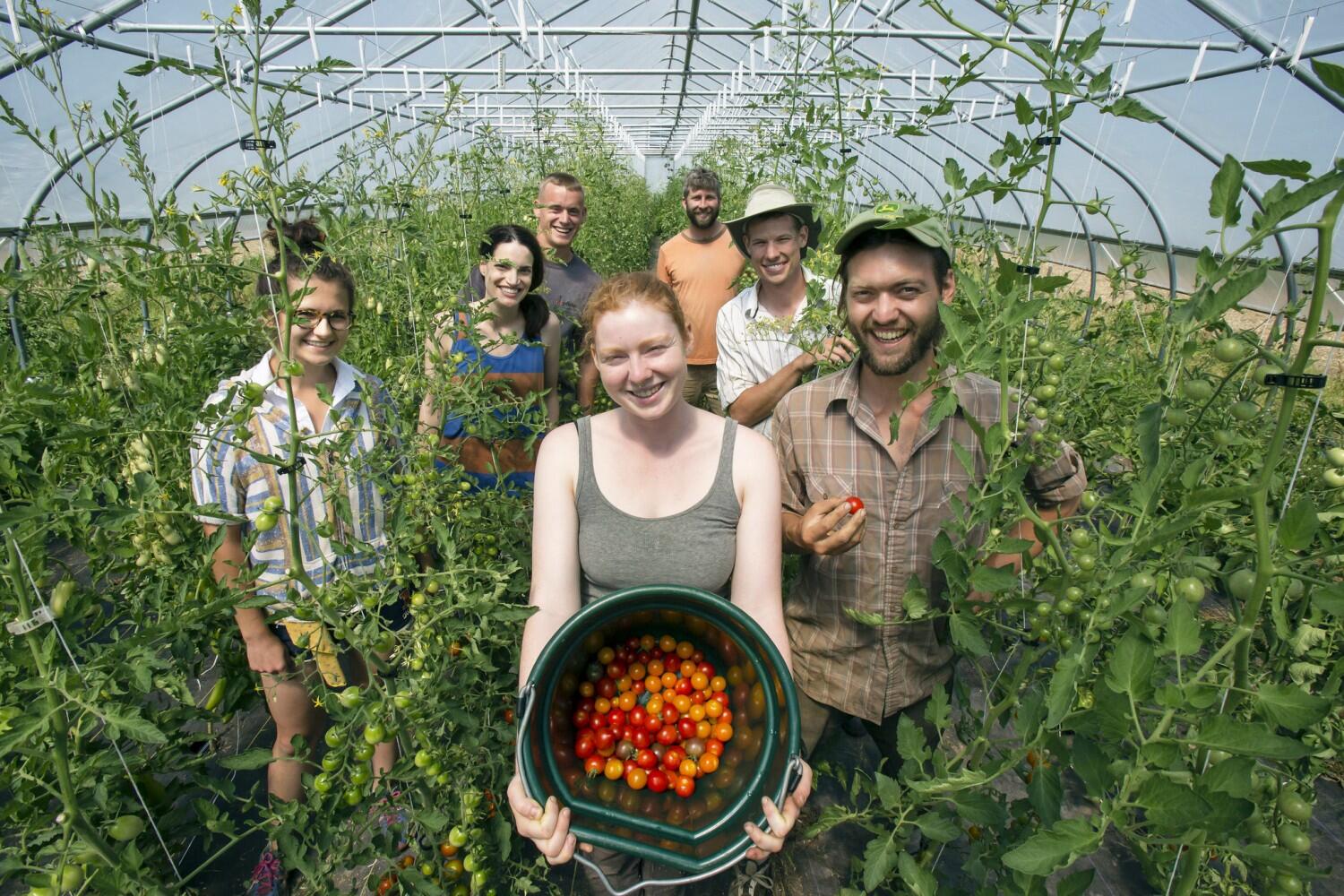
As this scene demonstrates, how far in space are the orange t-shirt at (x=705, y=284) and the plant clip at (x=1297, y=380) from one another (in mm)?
3224

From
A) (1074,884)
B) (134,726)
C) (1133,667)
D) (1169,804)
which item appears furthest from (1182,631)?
(134,726)

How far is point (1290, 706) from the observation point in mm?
722

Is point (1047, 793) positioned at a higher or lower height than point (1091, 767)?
lower

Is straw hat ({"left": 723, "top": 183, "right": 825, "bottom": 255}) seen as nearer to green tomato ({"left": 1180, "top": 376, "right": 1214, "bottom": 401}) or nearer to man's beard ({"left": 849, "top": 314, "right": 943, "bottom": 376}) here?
man's beard ({"left": 849, "top": 314, "right": 943, "bottom": 376})

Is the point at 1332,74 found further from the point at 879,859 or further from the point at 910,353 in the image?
the point at 879,859

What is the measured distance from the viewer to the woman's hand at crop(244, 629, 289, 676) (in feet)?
5.56

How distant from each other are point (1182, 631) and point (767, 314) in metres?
2.05

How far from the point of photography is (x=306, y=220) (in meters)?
2.21

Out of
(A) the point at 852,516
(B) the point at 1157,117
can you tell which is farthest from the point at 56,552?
(B) the point at 1157,117

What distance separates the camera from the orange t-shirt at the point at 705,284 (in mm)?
3895

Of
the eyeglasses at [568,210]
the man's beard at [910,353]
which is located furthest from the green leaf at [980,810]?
the eyeglasses at [568,210]

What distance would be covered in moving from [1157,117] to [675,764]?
4.40ft

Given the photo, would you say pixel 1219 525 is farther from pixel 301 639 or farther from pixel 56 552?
pixel 56 552

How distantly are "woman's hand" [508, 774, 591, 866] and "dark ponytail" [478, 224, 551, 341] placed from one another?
6.31 feet
